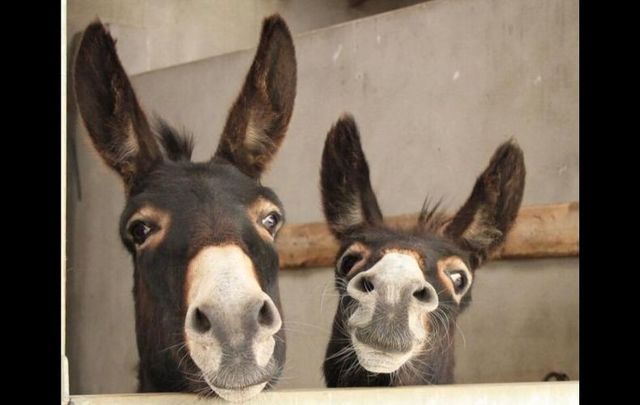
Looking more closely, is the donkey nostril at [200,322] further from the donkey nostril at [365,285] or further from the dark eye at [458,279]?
the dark eye at [458,279]

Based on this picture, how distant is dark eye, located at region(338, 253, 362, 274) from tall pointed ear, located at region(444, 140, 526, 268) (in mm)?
368

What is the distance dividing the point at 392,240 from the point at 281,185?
487mm

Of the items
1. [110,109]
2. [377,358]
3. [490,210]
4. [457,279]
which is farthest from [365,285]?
[110,109]

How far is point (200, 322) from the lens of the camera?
4406 mm

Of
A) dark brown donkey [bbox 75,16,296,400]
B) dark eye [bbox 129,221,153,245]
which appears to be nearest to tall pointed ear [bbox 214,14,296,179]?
dark brown donkey [bbox 75,16,296,400]

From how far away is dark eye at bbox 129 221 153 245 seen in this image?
4500 mm

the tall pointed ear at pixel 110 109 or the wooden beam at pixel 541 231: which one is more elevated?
the tall pointed ear at pixel 110 109

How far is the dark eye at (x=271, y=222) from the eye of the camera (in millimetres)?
4602

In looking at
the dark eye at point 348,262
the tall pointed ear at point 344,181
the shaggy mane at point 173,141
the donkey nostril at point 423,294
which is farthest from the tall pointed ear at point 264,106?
the donkey nostril at point 423,294

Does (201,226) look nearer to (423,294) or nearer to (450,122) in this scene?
(423,294)

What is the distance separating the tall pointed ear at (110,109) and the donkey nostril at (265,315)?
26.3 inches

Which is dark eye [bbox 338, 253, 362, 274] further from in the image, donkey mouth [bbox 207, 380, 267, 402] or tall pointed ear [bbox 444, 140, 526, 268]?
donkey mouth [bbox 207, 380, 267, 402]

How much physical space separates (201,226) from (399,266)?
79 cm

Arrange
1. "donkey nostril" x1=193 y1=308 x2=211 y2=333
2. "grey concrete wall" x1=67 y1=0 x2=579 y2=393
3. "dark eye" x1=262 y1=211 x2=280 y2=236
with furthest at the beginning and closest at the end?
"grey concrete wall" x1=67 y1=0 x2=579 y2=393 → "dark eye" x1=262 y1=211 x2=280 y2=236 → "donkey nostril" x1=193 y1=308 x2=211 y2=333
